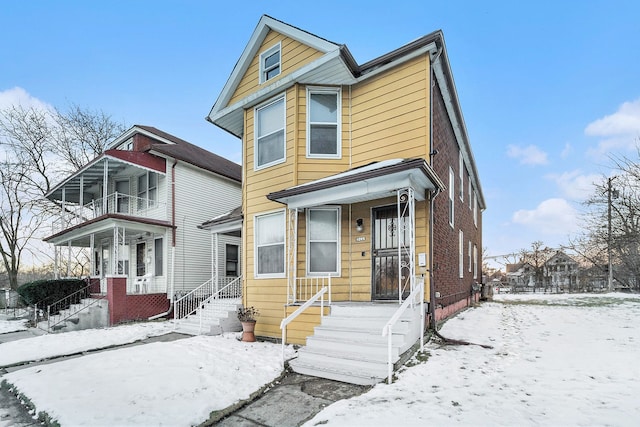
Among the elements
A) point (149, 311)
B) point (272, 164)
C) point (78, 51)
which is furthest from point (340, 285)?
point (78, 51)

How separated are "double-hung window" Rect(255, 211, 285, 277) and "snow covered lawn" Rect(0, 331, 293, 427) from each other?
1987 mm

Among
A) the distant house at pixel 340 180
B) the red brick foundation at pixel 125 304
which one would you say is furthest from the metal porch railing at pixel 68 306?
the distant house at pixel 340 180

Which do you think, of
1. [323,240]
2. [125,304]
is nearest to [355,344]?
[323,240]

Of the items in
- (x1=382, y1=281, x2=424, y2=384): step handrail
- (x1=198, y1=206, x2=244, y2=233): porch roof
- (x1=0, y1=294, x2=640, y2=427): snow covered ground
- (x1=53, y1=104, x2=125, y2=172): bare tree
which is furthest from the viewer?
(x1=53, y1=104, x2=125, y2=172): bare tree

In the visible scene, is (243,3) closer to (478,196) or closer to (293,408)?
(293,408)

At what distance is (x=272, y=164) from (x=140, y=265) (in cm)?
1035

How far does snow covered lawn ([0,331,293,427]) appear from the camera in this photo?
4336 millimetres

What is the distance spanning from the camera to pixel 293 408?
4.50m

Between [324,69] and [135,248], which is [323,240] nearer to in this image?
[324,69]

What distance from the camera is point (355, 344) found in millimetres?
5695

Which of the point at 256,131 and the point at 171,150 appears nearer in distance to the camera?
the point at 256,131

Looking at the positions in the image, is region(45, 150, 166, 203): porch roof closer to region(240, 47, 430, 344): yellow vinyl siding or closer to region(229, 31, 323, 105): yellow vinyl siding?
region(229, 31, 323, 105): yellow vinyl siding

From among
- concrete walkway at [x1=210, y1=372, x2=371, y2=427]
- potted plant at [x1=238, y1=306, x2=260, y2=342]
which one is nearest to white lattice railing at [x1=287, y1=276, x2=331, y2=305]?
potted plant at [x1=238, y1=306, x2=260, y2=342]

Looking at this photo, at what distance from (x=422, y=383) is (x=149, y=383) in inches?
159
